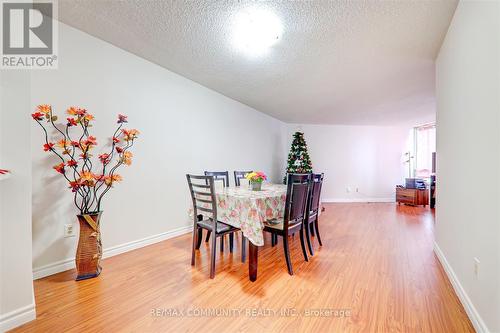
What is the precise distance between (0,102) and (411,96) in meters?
5.12

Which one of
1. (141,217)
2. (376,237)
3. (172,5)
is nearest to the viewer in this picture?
(172,5)

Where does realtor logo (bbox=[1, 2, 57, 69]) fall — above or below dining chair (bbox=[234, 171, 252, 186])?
above

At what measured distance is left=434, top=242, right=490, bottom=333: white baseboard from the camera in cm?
132

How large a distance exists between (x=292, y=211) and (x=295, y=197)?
146 millimetres

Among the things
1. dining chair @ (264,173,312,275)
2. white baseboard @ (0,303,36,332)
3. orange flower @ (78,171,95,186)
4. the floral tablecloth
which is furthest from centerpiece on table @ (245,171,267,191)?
white baseboard @ (0,303,36,332)

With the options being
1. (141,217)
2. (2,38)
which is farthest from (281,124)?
(2,38)

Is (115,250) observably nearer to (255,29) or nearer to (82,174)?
(82,174)

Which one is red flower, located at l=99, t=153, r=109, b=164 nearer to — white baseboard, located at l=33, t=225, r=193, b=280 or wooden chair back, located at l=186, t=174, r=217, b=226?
wooden chair back, located at l=186, t=174, r=217, b=226

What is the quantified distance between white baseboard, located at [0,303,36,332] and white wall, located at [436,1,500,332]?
8.89ft

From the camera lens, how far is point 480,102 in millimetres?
1405

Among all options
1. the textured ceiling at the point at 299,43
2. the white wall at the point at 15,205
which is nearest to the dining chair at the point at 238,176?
the textured ceiling at the point at 299,43

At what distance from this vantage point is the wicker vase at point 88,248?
6.44 ft

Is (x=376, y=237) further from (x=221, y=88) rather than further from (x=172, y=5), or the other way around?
(x=172, y=5)

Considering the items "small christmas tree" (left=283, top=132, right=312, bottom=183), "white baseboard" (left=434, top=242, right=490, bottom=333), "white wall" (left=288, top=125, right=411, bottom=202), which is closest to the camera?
"white baseboard" (left=434, top=242, right=490, bottom=333)
